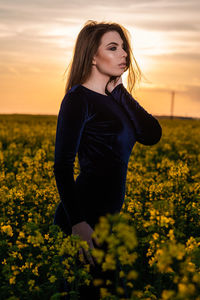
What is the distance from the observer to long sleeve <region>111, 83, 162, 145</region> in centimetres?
281

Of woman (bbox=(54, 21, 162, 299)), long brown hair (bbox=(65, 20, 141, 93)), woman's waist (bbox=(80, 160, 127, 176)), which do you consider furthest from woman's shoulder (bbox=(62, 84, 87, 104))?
woman's waist (bbox=(80, 160, 127, 176))

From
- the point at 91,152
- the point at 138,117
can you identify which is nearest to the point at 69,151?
the point at 91,152

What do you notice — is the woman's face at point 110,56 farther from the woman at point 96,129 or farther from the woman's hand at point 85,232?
the woman's hand at point 85,232

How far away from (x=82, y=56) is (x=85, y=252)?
1.54 meters

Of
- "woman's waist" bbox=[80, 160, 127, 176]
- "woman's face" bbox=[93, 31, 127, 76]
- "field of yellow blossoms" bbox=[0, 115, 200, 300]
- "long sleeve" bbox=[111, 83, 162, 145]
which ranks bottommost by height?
"field of yellow blossoms" bbox=[0, 115, 200, 300]

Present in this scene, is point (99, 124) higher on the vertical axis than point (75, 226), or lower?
higher

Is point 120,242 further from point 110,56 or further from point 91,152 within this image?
point 110,56

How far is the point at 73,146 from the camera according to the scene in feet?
7.98

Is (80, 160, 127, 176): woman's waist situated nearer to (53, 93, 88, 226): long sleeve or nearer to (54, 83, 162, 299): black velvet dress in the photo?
(54, 83, 162, 299): black velvet dress

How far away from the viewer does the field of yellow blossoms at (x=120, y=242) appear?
6.49ft

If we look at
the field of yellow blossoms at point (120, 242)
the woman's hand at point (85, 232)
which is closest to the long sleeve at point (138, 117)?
the field of yellow blossoms at point (120, 242)

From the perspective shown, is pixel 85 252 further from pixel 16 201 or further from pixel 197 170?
pixel 197 170

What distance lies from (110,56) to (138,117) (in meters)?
0.54

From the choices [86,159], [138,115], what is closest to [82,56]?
[138,115]
